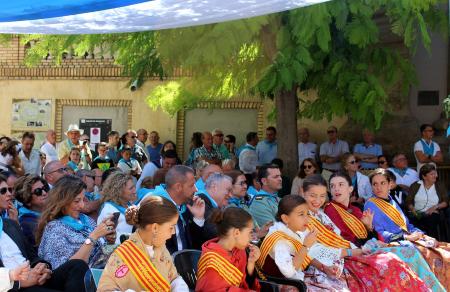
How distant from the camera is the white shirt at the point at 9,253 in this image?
488cm

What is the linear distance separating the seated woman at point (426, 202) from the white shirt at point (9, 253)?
20.8 feet

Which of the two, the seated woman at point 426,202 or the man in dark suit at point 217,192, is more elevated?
the man in dark suit at point 217,192

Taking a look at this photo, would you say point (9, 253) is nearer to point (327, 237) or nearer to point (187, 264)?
point (187, 264)

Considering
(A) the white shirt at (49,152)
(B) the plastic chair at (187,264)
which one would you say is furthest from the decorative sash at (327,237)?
(A) the white shirt at (49,152)

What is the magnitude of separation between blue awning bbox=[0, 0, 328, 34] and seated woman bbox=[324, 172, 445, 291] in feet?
6.26

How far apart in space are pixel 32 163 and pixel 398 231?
18.6 ft

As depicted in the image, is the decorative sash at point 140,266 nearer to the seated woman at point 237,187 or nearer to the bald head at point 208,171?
the seated woman at point 237,187

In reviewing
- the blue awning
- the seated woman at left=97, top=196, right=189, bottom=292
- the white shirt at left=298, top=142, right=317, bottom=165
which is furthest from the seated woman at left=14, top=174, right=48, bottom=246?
the white shirt at left=298, top=142, right=317, bottom=165

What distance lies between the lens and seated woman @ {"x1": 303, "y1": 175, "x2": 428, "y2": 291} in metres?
6.19

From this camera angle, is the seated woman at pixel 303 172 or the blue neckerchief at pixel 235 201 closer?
the blue neckerchief at pixel 235 201

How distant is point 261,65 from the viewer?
31.4ft

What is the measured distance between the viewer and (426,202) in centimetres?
1002

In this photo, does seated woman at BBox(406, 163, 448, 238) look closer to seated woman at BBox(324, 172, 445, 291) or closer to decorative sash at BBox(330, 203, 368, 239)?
seated woman at BBox(324, 172, 445, 291)

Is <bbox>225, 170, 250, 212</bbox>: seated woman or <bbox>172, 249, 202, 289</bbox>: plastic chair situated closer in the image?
<bbox>172, 249, 202, 289</bbox>: plastic chair
